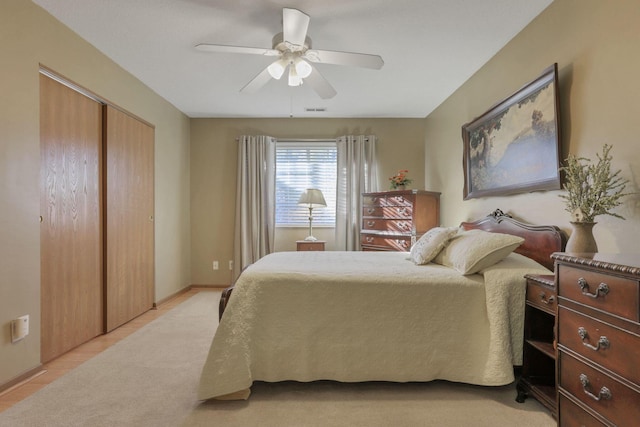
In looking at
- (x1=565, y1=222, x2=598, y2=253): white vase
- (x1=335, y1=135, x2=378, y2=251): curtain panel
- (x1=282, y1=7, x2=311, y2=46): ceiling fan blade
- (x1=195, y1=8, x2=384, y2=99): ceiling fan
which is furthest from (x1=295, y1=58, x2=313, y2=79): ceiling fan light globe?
(x1=335, y1=135, x2=378, y2=251): curtain panel

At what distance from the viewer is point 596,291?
132 centimetres

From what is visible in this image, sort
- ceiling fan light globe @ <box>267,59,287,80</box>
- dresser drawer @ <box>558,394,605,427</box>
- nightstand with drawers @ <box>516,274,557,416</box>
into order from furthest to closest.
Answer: ceiling fan light globe @ <box>267,59,287,80</box>, nightstand with drawers @ <box>516,274,557,416</box>, dresser drawer @ <box>558,394,605,427</box>

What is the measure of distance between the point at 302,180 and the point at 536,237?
11.6 feet

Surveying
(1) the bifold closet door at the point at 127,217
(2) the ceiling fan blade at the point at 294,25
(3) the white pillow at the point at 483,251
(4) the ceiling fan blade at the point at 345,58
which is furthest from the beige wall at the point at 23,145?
(3) the white pillow at the point at 483,251

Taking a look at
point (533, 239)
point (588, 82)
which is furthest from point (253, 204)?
point (588, 82)

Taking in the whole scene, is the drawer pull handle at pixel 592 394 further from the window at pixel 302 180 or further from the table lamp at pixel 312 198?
the window at pixel 302 180

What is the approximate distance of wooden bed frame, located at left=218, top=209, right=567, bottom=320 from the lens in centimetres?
218

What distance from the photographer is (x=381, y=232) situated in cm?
446

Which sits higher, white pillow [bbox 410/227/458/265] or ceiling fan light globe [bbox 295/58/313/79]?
ceiling fan light globe [bbox 295/58/313/79]

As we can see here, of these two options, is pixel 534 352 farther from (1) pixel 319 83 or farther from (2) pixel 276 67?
(2) pixel 276 67

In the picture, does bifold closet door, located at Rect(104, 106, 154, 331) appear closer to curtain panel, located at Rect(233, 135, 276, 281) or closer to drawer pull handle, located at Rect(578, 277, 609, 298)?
curtain panel, located at Rect(233, 135, 276, 281)

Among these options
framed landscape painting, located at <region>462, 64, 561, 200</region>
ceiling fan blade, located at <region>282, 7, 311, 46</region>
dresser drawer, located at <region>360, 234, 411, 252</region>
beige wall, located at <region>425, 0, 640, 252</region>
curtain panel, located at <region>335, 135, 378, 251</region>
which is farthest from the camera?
curtain panel, located at <region>335, 135, 378, 251</region>

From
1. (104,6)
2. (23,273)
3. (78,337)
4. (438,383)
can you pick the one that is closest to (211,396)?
(438,383)

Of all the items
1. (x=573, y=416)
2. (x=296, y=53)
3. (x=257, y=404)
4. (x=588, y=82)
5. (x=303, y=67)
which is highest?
(x=296, y=53)
